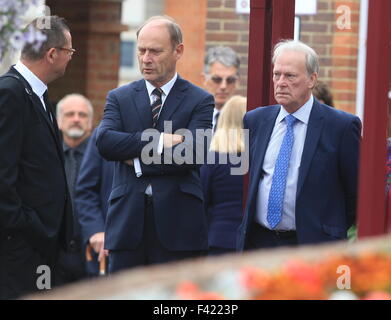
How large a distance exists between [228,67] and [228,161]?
1.70m

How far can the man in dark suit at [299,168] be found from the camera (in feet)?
17.4

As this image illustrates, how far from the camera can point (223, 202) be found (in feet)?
23.6

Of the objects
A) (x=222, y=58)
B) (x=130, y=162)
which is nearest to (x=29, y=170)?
(x=130, y=162)

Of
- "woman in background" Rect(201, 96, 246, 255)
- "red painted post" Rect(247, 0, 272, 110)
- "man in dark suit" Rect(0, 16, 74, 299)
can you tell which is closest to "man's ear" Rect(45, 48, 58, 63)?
"man in dark suit" Rect(0, 16, 74, 299)

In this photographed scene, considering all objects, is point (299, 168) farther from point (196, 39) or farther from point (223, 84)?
point (196, 39)

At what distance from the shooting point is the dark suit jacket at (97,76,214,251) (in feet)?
18.6

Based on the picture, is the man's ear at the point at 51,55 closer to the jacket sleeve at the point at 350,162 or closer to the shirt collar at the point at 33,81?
the shirt collar at the point at 33,81

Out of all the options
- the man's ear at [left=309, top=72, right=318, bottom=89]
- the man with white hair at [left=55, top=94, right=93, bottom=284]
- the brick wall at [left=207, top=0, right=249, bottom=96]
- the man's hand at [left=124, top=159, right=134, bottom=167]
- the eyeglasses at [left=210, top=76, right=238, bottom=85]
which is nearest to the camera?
the man's ear at [left=309, top=72, right=318, bottom=89]

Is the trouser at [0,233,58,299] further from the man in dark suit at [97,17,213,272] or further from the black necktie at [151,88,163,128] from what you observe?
the black necktie at [151,88,163,128]

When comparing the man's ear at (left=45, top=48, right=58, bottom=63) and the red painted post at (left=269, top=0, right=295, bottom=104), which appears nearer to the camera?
the man's ear at (left=45, top=48, right=58, bottom=63)

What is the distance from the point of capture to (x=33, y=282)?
5.41 m

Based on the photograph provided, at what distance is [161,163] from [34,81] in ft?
2.48

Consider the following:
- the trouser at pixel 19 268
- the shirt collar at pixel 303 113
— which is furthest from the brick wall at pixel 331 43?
the trouser at pixel 19 268
